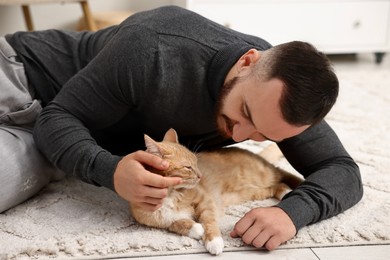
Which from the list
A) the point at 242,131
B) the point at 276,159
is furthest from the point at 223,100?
the point at 276,159

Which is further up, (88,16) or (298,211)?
(88,16)

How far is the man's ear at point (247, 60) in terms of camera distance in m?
1.05

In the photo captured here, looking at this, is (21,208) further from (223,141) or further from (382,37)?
(382,37)

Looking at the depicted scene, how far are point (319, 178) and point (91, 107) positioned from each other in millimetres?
620

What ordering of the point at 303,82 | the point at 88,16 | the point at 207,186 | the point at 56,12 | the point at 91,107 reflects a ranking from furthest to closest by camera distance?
the point at 56,12 < the point at 88,16 < the point at 207,186 < the point at 91,107 < the point at 303,82

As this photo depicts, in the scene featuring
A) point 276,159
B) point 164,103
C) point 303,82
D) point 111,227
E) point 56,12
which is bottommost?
point 276,159

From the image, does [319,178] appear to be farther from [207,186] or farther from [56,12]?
[56,12]

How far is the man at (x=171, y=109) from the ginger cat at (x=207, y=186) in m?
0.07

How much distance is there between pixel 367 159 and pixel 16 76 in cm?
120

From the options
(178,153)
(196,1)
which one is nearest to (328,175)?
(178,153)

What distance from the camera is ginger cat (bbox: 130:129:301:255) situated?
3.57 ft

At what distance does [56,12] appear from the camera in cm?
315

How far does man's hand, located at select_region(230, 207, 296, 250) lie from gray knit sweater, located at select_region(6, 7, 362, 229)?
36mm

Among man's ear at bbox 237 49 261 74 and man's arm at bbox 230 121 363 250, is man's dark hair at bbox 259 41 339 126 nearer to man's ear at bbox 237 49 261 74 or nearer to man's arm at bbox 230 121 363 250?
man's ear at bbox 237 49 261 74
